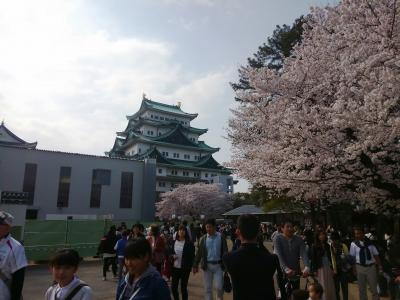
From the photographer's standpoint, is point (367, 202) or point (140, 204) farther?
point (140, 204)

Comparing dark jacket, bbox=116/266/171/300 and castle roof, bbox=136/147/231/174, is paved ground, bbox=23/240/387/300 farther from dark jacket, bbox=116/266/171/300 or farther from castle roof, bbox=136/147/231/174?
castle roof, bbox=136/147/231/174

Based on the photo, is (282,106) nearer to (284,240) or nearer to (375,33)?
(375,33)

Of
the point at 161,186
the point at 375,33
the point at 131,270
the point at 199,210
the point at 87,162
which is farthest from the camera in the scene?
the point at 161,186

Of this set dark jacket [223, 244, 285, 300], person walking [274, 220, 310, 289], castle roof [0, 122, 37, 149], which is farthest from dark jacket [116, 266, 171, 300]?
castle roof [0, 122, 37, 149]

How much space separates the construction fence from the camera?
15.8 metres

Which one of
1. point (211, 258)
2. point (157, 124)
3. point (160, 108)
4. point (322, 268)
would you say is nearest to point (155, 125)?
point (157, 124)

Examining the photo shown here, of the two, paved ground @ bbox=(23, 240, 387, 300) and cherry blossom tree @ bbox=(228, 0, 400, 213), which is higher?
cherry blossom tree @ bbox=(228, 0, 400, 213)

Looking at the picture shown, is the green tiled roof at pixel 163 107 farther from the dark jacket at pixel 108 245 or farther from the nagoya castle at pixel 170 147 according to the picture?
the dark jacket at pixel 108 245

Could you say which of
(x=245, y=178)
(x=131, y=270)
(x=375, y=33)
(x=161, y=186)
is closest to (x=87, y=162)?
(x=161, y=186)

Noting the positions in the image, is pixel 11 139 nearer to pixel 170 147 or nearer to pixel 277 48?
pixel 170 147

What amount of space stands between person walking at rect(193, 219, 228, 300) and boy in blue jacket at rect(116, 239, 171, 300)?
3912 millimetres

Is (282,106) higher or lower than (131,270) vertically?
higher

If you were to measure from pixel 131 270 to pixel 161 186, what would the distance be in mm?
57015

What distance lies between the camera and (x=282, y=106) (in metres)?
11.7
